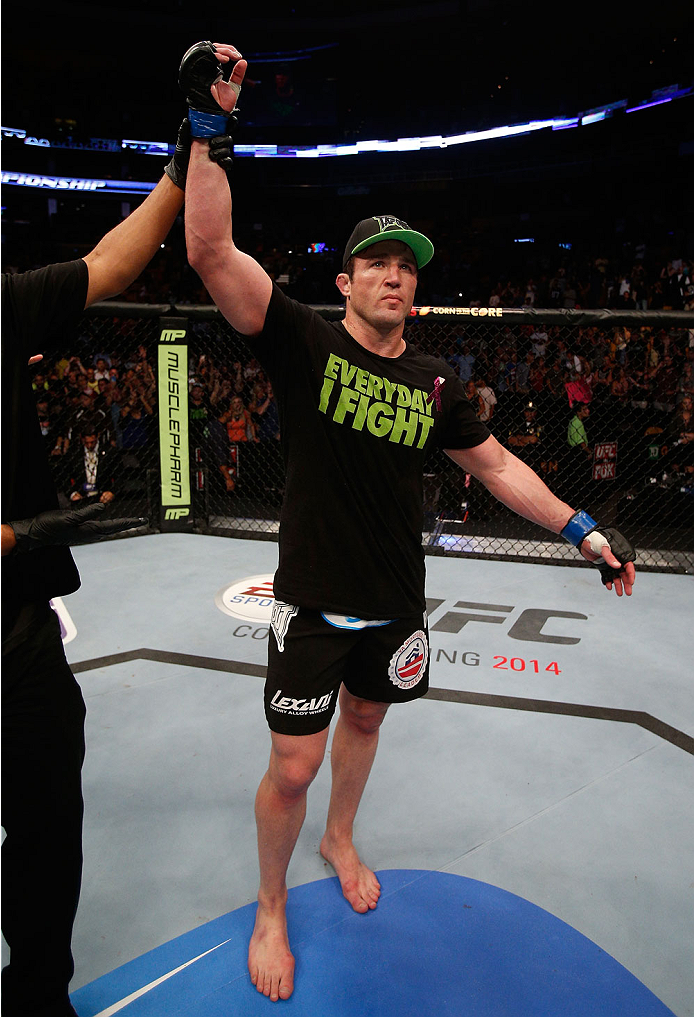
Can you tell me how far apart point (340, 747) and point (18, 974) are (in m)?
0.79

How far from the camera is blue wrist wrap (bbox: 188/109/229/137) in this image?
1152 mm

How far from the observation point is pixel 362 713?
5.27 feet

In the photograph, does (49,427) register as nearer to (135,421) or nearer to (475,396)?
(135,421)

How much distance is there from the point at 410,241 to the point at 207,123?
19.2 inches

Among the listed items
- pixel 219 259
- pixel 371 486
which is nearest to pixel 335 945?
pixel 371 486

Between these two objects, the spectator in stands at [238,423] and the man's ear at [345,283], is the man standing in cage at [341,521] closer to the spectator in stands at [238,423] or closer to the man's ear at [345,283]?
the man's ear at [345,283]

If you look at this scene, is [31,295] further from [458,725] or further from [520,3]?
[520,3]

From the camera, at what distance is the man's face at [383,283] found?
55.4 inches

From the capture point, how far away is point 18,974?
3.69ft

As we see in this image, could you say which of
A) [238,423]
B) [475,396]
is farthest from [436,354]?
[238,423]

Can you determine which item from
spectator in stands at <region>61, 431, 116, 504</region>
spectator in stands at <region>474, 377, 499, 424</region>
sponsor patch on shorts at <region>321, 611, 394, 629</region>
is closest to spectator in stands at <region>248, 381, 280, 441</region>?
spectator in stands at <region>61, 431, 116, 504</region>

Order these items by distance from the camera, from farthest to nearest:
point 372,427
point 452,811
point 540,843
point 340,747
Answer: point 452,811 < point 540,843 < point 340,747 < point 372,427

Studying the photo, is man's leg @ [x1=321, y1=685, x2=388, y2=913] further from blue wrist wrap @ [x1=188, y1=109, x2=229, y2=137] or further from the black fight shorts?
blue wrist wrap @ [x1=188, y1=109, x2=229, y2=137]

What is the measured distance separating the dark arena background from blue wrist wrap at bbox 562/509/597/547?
86cm
